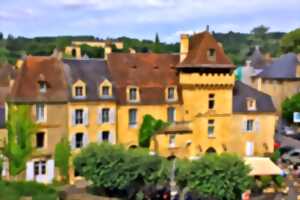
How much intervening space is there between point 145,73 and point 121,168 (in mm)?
14215

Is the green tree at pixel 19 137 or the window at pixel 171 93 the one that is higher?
the window at pixel 171 93

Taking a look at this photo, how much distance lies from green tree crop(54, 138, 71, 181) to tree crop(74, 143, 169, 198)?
193 inches

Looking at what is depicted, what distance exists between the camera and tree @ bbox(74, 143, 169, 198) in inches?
1671

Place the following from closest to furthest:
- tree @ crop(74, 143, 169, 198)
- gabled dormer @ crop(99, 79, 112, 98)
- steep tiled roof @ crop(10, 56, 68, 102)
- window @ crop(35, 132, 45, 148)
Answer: tree @ crop(74, 143, 169, 198) → steep tiled roof @ crop(10, 56, 68, 102) → window @ crop(35, 132, 45, 148) → gabled dormer @ crop(99, 79, 112, 98)

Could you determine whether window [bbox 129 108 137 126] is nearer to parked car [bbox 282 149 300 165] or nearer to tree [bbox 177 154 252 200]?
tree [bbox 177 154 252 200]

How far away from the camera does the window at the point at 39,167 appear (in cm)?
4933

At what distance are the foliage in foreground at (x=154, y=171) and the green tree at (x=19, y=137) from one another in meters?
4.85

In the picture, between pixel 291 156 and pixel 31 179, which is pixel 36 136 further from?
pixel 291 156

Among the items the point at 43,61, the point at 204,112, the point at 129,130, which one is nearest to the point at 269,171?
the point at 204,112

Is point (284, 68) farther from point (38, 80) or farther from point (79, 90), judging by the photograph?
point (38, 80)

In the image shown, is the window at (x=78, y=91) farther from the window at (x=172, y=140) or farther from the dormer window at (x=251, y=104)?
the dormer window at (x=251, y=104)

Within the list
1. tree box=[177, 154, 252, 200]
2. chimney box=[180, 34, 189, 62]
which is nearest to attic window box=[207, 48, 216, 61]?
chimney box=[180, 34, 189, 62]

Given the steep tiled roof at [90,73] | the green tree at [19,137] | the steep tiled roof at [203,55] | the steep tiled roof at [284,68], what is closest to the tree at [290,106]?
the steep tiled roof at [284,68]

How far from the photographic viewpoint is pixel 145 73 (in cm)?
5506
